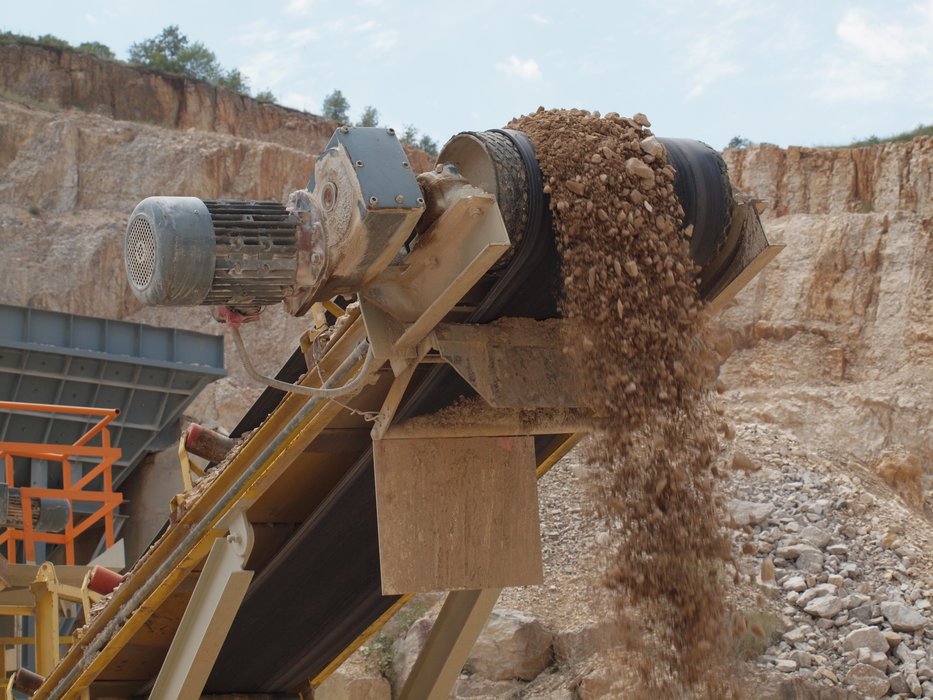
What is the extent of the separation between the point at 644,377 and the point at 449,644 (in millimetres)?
1876

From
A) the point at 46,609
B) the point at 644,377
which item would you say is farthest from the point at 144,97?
the point at 644,377

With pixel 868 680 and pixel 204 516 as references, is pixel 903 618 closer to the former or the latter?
pixel 868 680

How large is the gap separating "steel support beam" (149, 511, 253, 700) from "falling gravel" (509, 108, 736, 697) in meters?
1.28

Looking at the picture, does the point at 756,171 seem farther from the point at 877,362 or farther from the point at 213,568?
the point at 213,568

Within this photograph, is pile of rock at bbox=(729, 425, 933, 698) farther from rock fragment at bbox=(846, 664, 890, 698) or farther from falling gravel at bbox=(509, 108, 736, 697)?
falling gravel at bbox=(509, 108, 736, 697)

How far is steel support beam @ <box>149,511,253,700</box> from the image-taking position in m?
4.25

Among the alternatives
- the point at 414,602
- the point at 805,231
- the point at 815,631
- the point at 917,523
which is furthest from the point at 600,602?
the point at 805,231

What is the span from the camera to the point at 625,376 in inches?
147

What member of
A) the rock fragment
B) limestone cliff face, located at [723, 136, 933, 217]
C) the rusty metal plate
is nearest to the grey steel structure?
the rock fragment

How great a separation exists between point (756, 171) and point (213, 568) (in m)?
19.3

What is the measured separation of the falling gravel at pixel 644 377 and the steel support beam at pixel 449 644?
1.08m

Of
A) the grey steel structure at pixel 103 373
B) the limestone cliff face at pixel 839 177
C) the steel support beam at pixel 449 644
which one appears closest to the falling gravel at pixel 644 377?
the steel support beam at pixel 449 644

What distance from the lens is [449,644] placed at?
16.8 ft

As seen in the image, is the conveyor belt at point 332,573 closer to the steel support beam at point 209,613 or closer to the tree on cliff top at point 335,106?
the steel support beam at point 209,613
